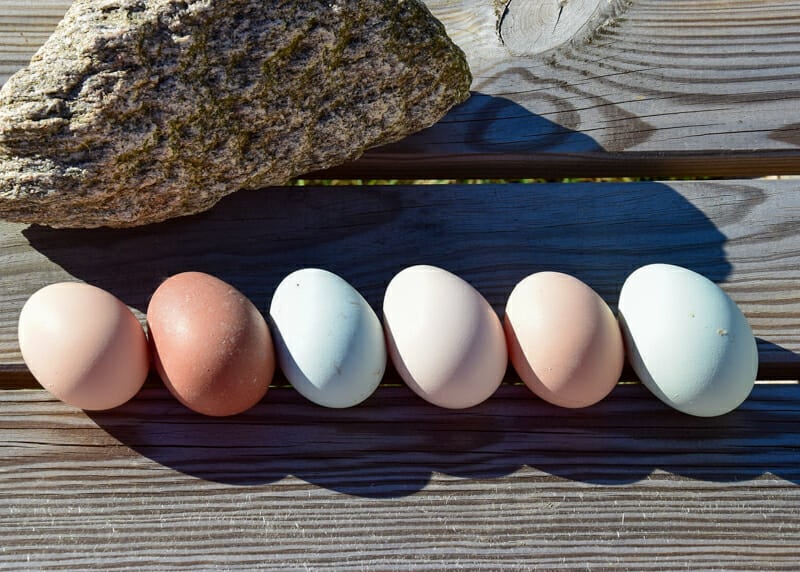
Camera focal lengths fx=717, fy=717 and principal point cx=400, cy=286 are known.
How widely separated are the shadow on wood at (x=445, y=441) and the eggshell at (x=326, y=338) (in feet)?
0.26

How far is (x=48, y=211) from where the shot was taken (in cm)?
84

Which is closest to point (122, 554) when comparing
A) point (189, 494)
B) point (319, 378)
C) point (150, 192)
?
point (189, 494)

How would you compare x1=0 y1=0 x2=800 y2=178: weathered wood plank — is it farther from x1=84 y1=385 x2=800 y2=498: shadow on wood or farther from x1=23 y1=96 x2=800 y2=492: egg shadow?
x1=84 y1=385 x2=800 y2=498: shadow on wood

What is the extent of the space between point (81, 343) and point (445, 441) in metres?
0.45

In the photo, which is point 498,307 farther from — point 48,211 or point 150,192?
point 48,211

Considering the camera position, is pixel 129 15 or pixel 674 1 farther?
pixel 674 1

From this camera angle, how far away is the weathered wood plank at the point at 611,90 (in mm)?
999

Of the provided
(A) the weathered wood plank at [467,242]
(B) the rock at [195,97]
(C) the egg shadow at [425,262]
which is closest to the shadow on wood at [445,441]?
(C) the egg shadow at [425,262]

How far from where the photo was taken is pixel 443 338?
2.69 feet

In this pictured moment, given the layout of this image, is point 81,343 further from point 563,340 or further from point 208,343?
point 563,340

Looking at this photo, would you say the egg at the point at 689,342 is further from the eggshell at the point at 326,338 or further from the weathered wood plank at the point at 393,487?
the eggshell at the point at 326,338

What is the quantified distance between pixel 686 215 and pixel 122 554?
854 millimetres

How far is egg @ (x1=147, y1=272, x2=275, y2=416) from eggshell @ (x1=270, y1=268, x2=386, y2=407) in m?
0.03

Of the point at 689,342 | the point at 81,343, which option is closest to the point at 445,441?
the point at 689,342
